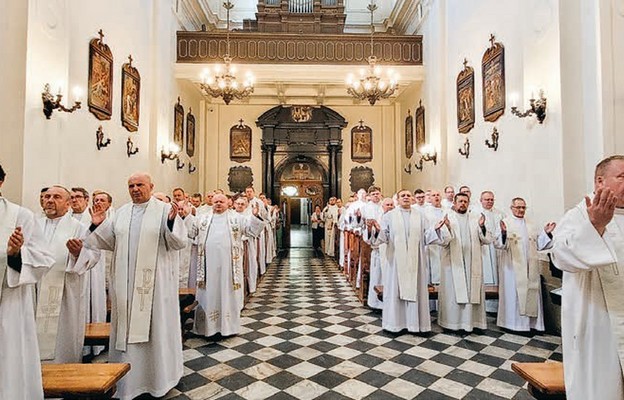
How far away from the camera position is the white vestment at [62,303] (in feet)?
11.8

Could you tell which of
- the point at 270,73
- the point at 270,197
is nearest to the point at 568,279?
the point at 270,73

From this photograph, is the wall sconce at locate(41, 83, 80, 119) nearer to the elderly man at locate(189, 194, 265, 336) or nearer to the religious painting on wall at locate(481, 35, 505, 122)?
the elderly man at locate(189, 194, 265, 336)

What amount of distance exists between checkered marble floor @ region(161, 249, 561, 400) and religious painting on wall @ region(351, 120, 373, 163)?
30.0ft

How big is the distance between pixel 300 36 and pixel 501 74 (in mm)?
6232

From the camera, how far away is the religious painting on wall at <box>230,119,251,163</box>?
14.9 metres

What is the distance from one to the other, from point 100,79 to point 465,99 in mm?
7244

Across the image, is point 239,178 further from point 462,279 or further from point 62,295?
point 62,295

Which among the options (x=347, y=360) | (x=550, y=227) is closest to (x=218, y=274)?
(x=347, y=360)

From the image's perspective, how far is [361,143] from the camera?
595 inches

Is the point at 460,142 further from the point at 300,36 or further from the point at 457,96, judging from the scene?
the point at 300,36

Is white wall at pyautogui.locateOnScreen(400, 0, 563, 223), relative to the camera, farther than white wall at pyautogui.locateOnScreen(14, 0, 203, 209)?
Yes

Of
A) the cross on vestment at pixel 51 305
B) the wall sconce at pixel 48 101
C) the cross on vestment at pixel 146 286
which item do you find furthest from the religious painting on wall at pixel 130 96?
the cross on vestment at pixel 146 286

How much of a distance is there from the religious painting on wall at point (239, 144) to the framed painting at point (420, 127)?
636 cm

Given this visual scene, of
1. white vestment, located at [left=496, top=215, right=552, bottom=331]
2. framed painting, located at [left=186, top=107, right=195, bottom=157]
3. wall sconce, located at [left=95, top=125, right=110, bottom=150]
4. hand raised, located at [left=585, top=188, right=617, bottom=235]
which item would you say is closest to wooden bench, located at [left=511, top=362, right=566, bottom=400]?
hand raised, located at [left=585, top=188, right=617, bottom=235]
